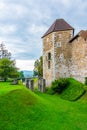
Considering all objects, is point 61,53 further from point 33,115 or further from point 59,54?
point 33,115

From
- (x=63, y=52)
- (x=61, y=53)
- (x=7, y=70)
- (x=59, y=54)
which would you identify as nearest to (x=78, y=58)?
(x=63, y=52)

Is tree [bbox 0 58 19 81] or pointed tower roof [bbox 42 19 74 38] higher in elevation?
pointed tower roof [bbox 42 19 74 38]

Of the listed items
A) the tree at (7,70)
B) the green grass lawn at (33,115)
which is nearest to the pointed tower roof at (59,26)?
the tree at (7,70)

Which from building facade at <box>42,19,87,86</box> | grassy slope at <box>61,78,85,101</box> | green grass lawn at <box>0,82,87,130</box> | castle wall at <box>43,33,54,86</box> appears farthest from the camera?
castle wall at <box>43,33,54,86</box>

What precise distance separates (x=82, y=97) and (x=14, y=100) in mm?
11869

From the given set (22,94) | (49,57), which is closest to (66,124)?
(22,94)

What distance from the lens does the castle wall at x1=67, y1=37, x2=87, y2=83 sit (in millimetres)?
39484

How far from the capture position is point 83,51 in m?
39.7

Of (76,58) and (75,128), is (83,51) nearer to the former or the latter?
(76,58)

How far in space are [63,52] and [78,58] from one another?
3.95 m

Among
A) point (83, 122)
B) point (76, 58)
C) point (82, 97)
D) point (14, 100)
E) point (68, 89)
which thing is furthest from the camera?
point (76, 58)

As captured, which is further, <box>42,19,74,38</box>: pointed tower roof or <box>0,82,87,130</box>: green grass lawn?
<box>42,19,74,38</box>: pointed tower roof

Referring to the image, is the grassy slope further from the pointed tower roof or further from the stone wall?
the pointed tower roof

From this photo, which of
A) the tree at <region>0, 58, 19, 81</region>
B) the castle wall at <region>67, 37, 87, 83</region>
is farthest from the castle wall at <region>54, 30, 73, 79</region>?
the tree at <region>0, 58, 19, 81</region>
